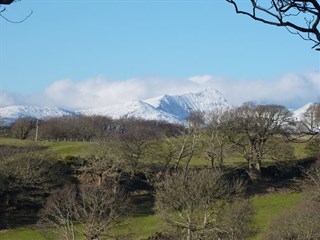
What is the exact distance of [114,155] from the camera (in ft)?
197

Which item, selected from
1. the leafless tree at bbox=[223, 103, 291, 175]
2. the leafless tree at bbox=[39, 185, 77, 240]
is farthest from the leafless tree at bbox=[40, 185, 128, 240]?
the leafless tree at bbox=[223, 103, 291, 175]

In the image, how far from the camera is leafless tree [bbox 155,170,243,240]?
3644cm

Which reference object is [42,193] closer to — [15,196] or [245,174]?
A: [15,196]

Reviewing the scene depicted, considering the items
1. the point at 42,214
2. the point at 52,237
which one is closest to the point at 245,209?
the point at 52,237

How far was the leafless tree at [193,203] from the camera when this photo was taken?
36438 millimetres

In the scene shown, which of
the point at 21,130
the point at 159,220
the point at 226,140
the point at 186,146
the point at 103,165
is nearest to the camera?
the point at 159,220

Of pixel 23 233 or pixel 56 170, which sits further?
pixel 56 170

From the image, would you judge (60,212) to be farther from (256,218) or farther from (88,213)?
(256,218)

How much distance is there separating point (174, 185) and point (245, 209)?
6797 millimetres

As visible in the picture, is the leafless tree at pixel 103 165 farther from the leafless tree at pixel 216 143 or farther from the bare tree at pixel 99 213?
the bare tree at pixel 99 213

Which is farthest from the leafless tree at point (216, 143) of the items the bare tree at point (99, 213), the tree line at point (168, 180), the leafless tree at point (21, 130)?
the leafless tree at point (21, 130)

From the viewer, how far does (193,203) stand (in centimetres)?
3869

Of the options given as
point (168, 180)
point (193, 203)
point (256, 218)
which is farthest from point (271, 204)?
point (193, 203)

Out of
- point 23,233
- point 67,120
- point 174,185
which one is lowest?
point 23,233
